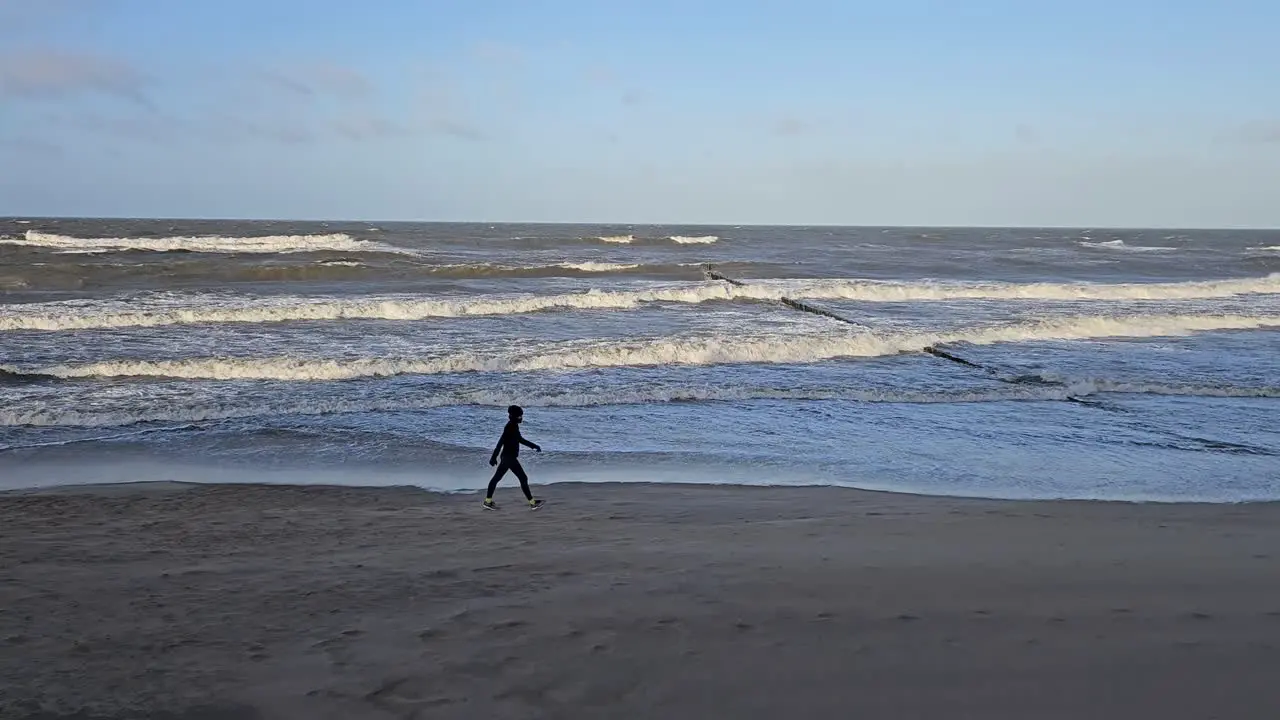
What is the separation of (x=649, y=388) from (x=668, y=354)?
3.08 meters

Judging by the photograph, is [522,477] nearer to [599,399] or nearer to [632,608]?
[632,608]

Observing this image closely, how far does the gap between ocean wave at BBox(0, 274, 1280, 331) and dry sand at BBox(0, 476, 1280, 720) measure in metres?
13.3

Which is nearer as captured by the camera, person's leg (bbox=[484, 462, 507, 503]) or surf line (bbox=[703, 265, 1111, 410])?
person's leg (bbox=[484, 462, 507, 503])

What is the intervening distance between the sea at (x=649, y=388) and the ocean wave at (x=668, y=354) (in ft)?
0.21

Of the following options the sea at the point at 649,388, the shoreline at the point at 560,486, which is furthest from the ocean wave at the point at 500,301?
the shoreline at the point at 560,486

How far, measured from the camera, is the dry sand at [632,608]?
4297 mm

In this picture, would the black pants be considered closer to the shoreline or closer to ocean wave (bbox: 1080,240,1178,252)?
the shoreline

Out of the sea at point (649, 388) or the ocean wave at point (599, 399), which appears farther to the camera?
the ocean wave at point (599, 399)

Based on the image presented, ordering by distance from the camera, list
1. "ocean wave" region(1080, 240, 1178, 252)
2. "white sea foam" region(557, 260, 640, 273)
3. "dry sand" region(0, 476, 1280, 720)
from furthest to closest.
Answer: "ocean wave" region(1080, 240, 1178, 252) < "white sea foam" region(557, 260, 640, 273) < "dry sand" region(0, 476, 1280, 720)

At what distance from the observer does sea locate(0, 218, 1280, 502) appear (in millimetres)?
9250

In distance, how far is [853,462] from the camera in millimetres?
9570

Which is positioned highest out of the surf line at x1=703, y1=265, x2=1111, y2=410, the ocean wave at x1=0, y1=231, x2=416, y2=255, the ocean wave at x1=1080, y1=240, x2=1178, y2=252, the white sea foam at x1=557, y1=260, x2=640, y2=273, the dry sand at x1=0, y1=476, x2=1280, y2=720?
the ocean wave at x1=1080, y1=240, x2=1178, y2=252

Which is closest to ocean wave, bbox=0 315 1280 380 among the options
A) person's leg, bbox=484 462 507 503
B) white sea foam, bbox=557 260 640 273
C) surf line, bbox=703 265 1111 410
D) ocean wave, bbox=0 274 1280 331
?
surf line, bbox=703 265 1111 410

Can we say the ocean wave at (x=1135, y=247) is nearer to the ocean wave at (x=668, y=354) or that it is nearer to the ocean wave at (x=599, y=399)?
the ocean wave at (x=668, y=354)
